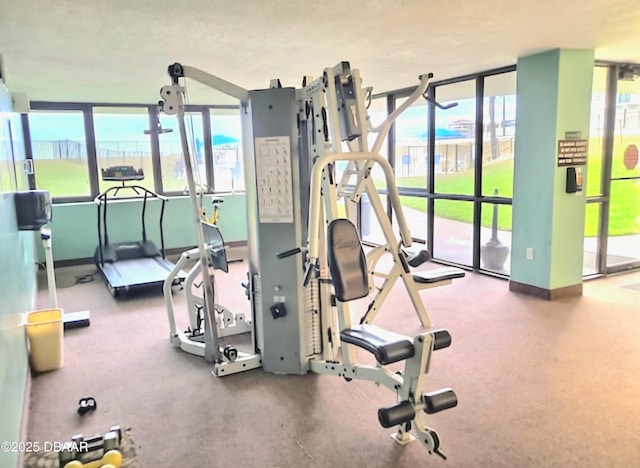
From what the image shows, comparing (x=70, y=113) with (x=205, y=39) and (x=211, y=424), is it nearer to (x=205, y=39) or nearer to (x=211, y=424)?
(x=205, y=39)

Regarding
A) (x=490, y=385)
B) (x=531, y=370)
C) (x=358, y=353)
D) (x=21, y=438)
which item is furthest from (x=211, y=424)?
(x=531, y=370)

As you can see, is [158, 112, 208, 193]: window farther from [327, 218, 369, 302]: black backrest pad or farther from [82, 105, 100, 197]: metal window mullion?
[327, 218, 369, 302]: black backrest pad

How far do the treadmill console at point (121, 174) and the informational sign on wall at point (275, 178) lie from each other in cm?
385

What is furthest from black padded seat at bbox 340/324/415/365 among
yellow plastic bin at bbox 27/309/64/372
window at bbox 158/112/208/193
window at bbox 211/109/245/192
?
window at bbox 211/109/245/192

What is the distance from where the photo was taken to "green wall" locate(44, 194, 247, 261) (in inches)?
266

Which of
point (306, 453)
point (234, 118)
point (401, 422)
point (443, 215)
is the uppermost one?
point (234, 118)

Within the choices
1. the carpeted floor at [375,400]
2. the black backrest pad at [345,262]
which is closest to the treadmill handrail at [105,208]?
the carpeted floor at [375,400]

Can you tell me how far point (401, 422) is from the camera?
224 cm

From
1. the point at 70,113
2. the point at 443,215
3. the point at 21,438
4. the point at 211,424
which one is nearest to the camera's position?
the point at 21,438

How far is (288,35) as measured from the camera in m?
3.45

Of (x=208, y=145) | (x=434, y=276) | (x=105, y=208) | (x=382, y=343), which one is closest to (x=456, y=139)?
(x=434, y=276)

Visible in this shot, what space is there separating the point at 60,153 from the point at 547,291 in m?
6.59

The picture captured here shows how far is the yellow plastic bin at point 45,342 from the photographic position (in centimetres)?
332

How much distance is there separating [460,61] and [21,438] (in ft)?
14.9
